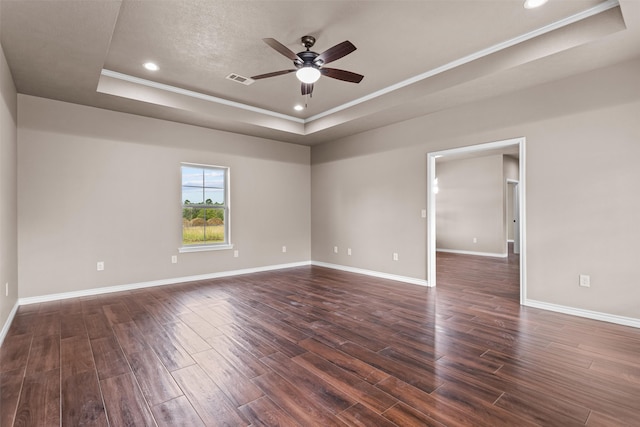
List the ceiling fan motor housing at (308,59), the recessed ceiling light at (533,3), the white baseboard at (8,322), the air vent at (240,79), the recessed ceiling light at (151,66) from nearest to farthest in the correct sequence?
the recessed ceiling light at (533,3), the white baseboard at (8,322), the ceiling fan motor housing at (308,59), the recessed ceiling light at (151,66), the air vent at (240,79)

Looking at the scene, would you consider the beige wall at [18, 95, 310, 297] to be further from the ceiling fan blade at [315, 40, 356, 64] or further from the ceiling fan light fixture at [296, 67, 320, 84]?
the ceiling fan blade at [315, 40, 356, 64]

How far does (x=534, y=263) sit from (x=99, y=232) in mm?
5895

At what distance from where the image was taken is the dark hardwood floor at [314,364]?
1.79 m

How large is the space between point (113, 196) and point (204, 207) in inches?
55.7

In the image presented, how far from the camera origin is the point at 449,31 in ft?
10.0

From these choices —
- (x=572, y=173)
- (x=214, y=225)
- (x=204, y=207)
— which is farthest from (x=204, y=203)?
(x=572, y=173)

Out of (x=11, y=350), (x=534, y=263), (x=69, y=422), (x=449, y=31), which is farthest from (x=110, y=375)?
(x=534, y=263)

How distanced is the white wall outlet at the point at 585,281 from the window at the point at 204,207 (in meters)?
5.22

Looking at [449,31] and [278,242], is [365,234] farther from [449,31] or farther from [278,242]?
[449,31]

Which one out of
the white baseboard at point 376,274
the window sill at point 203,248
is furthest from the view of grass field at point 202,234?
the white baseboard at point 376,274

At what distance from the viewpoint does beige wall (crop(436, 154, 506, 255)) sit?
818 centimetres

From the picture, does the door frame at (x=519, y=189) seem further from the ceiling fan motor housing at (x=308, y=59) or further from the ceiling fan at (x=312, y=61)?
the ceiling fan motor housing at (x=308, y=59)

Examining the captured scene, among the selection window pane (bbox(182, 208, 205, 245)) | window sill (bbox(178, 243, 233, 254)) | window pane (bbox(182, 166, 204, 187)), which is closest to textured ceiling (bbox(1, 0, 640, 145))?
window pane (bbox(182, 166, 204, 187))

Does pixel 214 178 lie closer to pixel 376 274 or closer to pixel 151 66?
pixel 151 66
